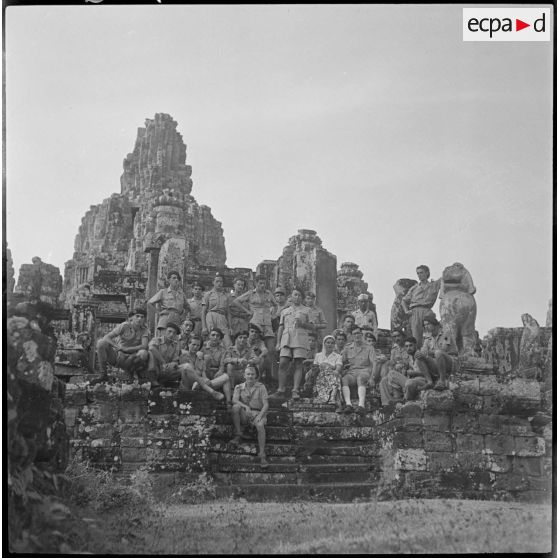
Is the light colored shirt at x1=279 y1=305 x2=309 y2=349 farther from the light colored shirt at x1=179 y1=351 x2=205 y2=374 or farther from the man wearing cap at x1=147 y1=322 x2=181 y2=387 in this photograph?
the man wearing cap at x1=147 y1=322 x2=181 y2=387

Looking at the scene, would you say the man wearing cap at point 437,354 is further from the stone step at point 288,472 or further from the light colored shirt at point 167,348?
the light colored shirt at point 167,348

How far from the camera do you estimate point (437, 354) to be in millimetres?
17141

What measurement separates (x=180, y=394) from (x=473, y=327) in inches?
206

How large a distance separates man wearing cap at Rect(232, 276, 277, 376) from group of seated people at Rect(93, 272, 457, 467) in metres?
0.02

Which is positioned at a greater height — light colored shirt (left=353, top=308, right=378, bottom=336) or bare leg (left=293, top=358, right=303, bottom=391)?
light colored shirt (left=353, top=308, right=378, bottom=336)

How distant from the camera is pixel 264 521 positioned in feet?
46.7

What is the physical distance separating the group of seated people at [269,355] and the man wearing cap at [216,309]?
2cm

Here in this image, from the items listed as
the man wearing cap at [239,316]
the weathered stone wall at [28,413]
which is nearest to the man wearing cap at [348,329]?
the man wearing cap at [239,316]

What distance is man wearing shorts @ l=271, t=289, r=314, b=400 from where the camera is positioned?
716 inches

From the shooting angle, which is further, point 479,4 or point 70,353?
point 70,353

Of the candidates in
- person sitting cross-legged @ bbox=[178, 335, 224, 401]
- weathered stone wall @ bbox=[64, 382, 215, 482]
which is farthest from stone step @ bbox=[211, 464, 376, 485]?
person sitting cross-legged @ bbox=[178, 335, 224, 401]

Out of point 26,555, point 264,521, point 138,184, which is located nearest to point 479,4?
point 264,521

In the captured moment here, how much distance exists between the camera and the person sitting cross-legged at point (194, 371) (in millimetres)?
16422

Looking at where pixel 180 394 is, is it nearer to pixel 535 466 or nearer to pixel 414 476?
pixel 414 476
